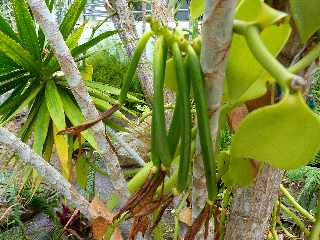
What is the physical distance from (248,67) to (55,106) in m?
0.88

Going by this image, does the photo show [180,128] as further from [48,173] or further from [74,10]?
[74,10]

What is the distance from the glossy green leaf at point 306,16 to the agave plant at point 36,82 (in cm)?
87

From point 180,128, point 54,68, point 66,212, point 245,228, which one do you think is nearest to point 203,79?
point 180,128

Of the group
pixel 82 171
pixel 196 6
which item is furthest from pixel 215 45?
pixel 82 171

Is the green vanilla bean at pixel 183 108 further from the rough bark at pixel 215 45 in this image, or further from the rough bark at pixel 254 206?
the rough bark at pixel 254 206

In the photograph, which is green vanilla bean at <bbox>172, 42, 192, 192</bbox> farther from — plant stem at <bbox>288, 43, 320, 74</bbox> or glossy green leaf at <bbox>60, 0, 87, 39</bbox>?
glossy green leaf at <bbox>60, 0, 87, 39</bbox>

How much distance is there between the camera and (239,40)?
306 millimetres

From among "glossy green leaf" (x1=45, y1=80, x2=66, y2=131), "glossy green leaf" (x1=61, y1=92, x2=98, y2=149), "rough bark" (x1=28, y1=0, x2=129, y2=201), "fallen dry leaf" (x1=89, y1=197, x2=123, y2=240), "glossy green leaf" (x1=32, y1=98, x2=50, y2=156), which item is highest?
"rough bark" (x1=28, y1=0, x2=129, y2=201)

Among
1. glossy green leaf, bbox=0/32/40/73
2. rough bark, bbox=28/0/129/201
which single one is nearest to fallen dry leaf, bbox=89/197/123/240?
rough bark, bbox=28/0/129/201

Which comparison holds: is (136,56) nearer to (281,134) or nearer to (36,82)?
(281,134)

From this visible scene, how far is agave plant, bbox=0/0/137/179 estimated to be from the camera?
118 cm

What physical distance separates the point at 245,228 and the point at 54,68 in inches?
33.8

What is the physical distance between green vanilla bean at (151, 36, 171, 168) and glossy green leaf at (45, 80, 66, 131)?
831 mm

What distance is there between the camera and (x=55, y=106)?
114cm
